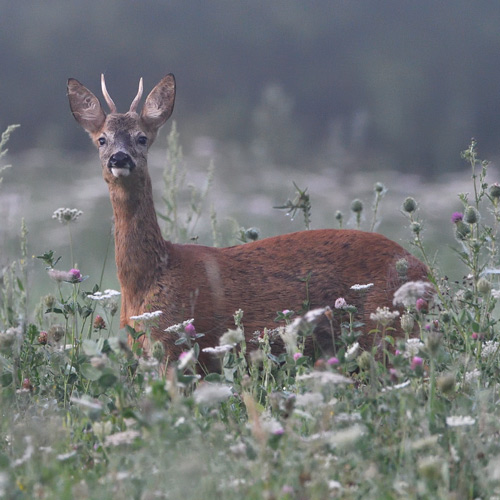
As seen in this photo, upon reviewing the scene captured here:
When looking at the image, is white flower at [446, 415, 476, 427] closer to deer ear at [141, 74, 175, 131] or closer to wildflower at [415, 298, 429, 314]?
wildflower at [415, 298, 429, 314]

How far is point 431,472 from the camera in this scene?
2311mm

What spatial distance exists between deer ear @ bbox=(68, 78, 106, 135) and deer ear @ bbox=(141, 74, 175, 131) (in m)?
0.25

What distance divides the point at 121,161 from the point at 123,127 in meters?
0.36

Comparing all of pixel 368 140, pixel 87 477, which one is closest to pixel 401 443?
pixel 87 477

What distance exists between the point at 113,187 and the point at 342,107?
44.8 feet

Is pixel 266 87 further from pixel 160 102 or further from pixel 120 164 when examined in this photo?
pixel 120 164

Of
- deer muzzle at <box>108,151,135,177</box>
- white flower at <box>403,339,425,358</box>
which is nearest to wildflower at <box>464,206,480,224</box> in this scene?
white flower at <box>403,339,425,358</box>

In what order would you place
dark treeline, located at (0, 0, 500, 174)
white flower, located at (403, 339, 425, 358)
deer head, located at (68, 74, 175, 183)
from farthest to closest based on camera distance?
dark treeline, located at (0, 0, 500, 174) < deer head, located at (68, 74, 175, 183) < white flower, located at (403, 339, 425, 358)

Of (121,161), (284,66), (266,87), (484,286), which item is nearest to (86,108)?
(121,161)

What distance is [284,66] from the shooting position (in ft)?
69.4

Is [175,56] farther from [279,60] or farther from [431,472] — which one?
[431,472]

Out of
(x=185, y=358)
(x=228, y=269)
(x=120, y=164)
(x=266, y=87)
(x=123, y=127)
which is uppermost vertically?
(x=266, y=87)

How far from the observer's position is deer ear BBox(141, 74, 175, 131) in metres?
5.47

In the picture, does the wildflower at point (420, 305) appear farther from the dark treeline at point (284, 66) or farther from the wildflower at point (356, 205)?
the dark treeline at point (284, 66)
